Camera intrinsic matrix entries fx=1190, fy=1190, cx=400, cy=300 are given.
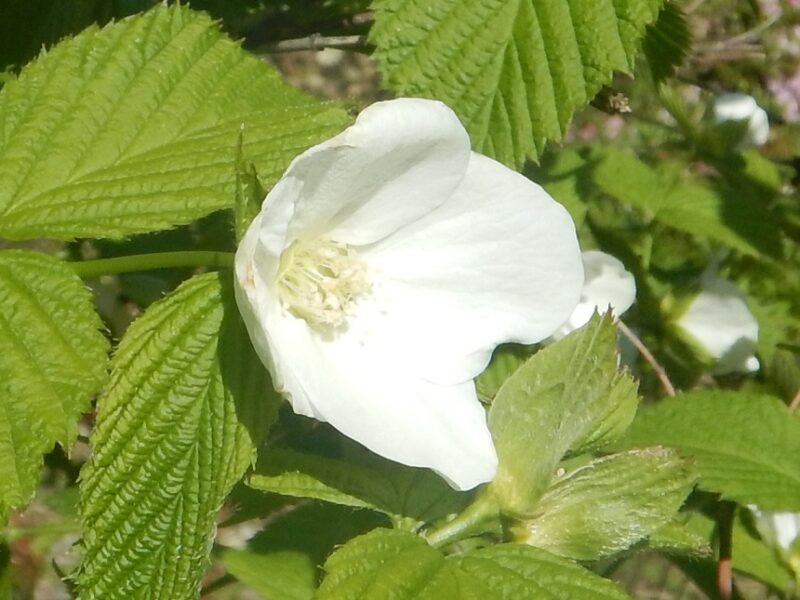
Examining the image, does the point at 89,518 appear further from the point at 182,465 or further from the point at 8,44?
the point at 8,44

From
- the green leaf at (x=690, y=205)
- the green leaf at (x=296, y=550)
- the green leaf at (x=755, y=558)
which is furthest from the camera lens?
the green leaf at (x=690, y=205)

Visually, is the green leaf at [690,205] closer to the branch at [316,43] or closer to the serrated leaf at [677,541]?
the branch at [316,43]

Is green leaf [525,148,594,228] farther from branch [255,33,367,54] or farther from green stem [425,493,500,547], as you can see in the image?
green stem [425,493,500,547]

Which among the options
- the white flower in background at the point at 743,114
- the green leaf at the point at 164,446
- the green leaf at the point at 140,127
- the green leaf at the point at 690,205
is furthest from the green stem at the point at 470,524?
the white flower in background at the point at 743,114

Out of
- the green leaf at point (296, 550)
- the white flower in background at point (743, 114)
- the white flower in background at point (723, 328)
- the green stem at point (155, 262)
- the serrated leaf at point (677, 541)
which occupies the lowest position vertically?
the white flower in background at point (723, 328)

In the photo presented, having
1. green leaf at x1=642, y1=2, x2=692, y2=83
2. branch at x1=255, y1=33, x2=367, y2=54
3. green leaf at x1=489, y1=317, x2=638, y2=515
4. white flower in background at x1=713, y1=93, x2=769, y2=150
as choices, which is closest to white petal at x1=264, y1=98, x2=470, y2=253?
green leaf at x1=489, y1=317, x2=638, y2=515

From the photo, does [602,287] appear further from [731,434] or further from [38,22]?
[38,22]

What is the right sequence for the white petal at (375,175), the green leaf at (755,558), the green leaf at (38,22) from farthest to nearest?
the green leaf at (755,558) < the green leaf at (38,22) < the white petal at (375,175)

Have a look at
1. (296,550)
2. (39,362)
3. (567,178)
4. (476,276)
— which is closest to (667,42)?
(567,178)
